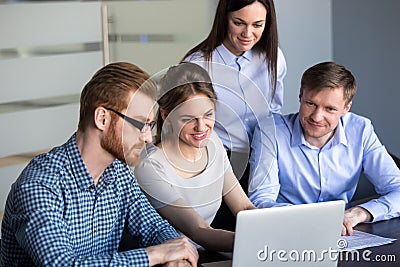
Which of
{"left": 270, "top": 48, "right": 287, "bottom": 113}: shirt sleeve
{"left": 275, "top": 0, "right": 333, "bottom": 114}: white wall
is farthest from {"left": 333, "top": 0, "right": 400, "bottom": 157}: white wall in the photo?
{"left": 270, "top": 48, "right": 287, "bottom": 113}: shirt sleeve

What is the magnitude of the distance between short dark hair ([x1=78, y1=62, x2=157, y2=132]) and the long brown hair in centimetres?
77

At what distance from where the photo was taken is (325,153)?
2549 millimetres

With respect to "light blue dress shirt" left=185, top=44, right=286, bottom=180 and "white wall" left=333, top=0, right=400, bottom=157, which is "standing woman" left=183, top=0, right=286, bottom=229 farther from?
"white wall" left=333, top=0, right=400, bottom=157

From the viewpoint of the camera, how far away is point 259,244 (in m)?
1.72

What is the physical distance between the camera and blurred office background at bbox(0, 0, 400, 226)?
12.9 feet

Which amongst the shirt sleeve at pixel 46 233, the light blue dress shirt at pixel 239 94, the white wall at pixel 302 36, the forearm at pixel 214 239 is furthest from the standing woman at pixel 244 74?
the white wall at pixel 302 36

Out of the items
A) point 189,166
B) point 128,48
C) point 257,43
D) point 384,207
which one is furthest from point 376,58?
point 189,166

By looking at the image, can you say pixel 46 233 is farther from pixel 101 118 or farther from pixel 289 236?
pixel 289 236

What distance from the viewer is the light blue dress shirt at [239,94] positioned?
2555mm

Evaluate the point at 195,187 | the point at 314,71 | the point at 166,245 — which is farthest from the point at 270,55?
the point at 166,245

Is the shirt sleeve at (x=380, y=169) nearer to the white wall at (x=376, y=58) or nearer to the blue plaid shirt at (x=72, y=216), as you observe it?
the blue plaid shirt at (x=72, y=216)

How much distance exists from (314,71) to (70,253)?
1139mm

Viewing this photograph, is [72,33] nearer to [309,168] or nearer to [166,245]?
[309,168]

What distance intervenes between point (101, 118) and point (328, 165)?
40.1 inches
